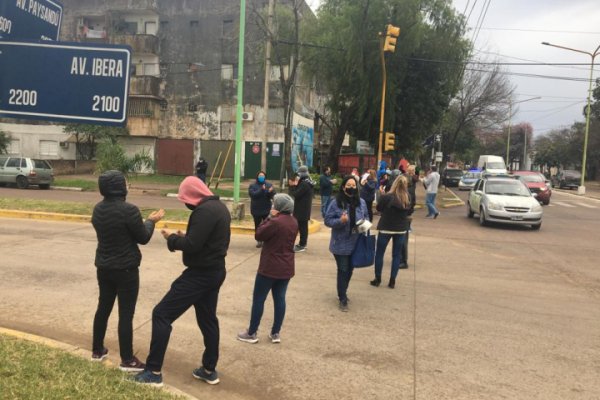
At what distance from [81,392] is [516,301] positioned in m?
5.68

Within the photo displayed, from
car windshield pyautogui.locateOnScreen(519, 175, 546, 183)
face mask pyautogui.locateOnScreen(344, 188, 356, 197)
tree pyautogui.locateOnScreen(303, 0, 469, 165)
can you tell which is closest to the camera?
face mask pyautogui.locateOnScreen(344, 188, 356, 197)

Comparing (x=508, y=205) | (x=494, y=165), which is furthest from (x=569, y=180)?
(x=508, y=205)

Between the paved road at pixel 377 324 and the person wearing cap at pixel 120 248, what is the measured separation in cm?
61

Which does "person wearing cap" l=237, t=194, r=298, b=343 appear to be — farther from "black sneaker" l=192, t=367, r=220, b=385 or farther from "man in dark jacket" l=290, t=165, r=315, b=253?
"man in dark jacket" l=290, t=165, r=315, b=253

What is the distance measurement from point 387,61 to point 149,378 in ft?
70.6

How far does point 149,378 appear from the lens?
12.3ft

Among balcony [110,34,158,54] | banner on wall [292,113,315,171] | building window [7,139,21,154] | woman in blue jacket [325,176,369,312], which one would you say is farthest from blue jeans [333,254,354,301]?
building window [7,139,21,154]

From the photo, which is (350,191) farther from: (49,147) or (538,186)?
(49,147)

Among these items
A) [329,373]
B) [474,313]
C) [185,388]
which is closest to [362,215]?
[474,313]

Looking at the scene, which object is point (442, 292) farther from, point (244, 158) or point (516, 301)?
point (244, 158)

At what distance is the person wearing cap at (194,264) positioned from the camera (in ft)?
12.3

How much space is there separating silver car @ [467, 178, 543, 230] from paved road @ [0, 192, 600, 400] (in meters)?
4.04

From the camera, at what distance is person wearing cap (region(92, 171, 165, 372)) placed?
3.84 meters

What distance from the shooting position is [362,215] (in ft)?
20.1
